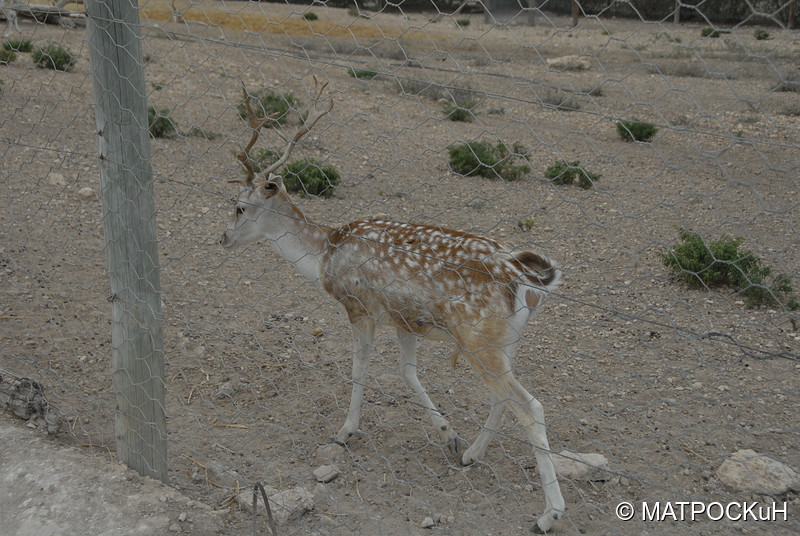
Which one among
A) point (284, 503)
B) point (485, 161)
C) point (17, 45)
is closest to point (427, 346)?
point (284, 503)

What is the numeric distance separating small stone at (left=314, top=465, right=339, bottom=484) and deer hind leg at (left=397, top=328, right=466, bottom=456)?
70 centimetres

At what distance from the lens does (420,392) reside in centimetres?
493

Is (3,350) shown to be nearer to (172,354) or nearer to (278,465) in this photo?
(172,354)

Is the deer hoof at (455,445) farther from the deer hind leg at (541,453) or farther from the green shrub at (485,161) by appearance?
the green shrub at (485,161)

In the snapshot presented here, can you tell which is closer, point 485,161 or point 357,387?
point 357,387

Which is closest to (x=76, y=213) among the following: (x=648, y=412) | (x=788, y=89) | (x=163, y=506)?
(x=163, y=506)

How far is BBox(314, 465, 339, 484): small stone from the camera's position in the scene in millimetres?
4414

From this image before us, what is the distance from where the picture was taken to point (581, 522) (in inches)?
159

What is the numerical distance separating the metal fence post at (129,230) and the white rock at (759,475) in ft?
9.44

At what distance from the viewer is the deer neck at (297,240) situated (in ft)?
16.6

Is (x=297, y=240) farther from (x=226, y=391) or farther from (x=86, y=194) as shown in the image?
(x=86, y=194)

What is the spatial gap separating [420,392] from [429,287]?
33.6 inches

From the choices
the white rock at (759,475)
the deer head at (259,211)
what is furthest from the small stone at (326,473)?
the white rock at (759,475)

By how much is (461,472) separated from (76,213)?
493 centimetres
